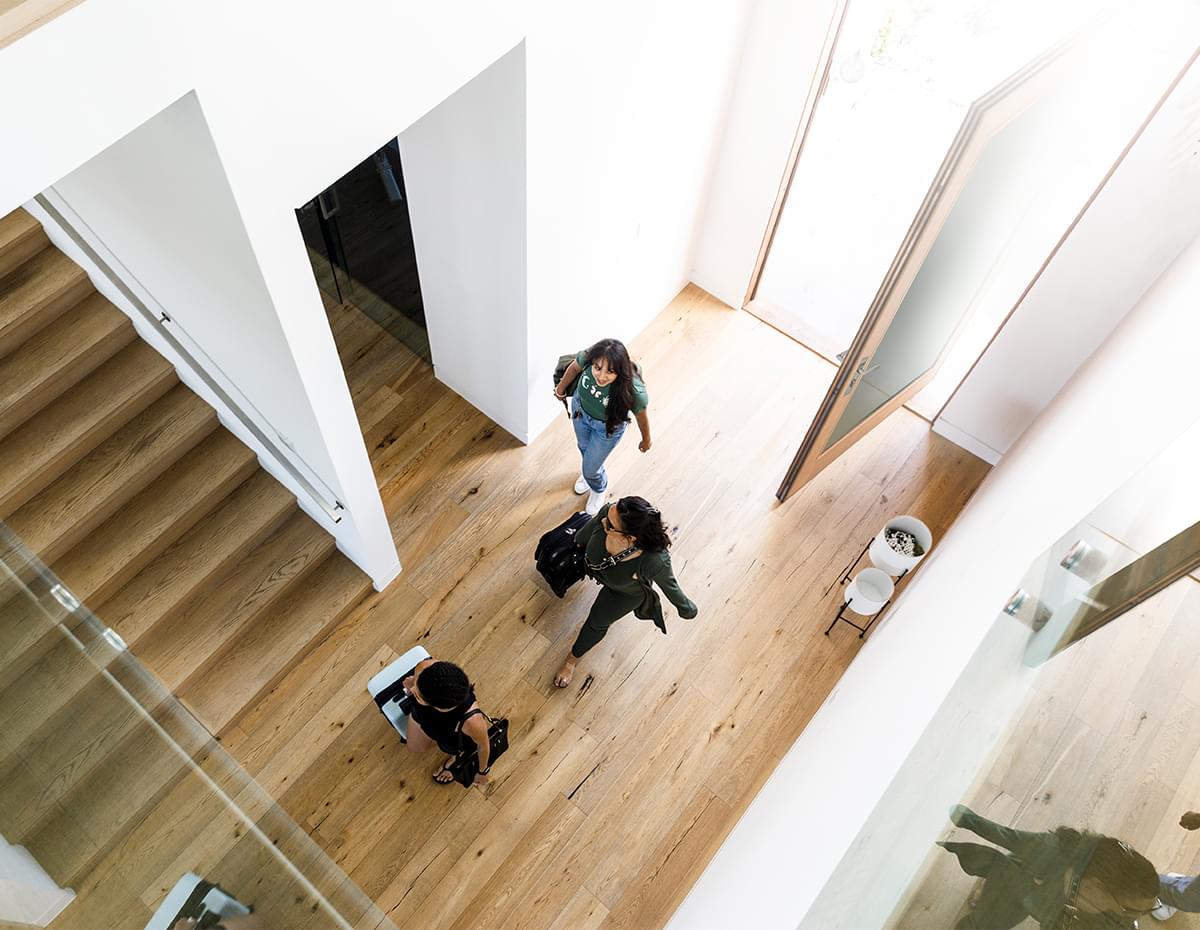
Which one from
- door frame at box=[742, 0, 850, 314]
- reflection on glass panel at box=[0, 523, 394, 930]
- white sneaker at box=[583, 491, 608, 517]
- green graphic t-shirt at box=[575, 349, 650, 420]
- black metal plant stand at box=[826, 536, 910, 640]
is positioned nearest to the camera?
reflection on glass panel at box=[0, 523, 394, 930]

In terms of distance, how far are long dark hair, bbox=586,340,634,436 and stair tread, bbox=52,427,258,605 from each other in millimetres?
1580

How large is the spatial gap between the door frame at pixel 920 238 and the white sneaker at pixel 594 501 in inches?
36.7

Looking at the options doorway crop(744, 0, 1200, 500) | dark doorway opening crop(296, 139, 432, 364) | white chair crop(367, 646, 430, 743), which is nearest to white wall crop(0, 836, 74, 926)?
white chair crop(367, 646, 430, 743)

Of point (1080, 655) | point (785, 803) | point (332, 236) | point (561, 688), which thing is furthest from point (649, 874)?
point (332, 236)

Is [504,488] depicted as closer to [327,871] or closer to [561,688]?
[561,688]

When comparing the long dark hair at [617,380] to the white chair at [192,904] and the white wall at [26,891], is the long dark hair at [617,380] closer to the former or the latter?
the white chair at [192,904]

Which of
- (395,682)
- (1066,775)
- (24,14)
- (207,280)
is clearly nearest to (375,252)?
(207,280)

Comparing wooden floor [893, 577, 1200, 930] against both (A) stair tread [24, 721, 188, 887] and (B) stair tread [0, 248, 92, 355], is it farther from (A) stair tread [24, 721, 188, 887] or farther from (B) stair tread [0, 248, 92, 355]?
(B) stair tread [0, 248, 92, 355]

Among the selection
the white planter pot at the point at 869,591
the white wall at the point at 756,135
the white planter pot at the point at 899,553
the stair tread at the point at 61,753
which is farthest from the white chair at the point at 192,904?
the white wall at the point at 756,135

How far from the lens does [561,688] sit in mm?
4016

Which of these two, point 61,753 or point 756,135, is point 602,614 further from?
point 756,135

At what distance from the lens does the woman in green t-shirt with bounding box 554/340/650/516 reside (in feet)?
12.0

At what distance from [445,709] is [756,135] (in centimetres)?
323

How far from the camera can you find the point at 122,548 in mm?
3568
